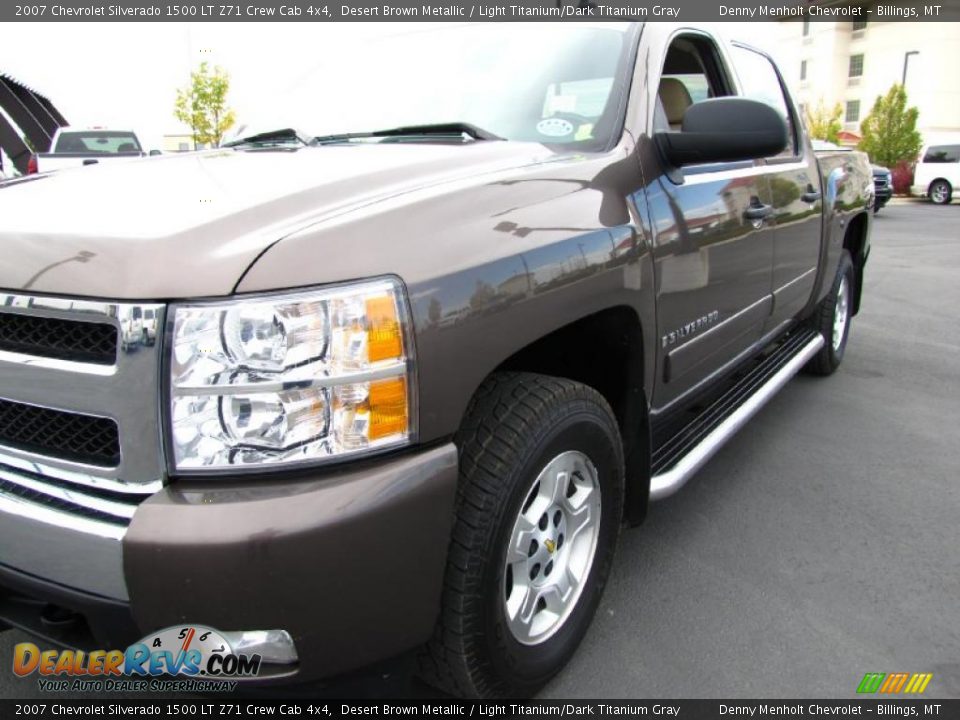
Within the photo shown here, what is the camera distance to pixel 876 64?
46469 mm

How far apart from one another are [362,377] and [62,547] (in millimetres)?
644

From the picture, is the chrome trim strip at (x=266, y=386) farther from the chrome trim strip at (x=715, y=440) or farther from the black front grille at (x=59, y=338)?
the chrome trim strip at (x=715, y=440)

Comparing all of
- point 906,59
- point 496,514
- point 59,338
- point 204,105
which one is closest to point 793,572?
point 496,514

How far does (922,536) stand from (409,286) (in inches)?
98.5

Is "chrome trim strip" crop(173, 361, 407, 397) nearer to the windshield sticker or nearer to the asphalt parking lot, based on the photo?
the asphalt parking lot

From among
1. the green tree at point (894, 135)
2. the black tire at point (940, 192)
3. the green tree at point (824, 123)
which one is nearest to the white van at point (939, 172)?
the black tire at point (940, 192)

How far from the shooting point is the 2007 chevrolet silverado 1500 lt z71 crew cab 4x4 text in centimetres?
135

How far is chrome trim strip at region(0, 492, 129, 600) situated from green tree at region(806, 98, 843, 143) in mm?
38392

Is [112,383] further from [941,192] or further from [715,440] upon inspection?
[941,192]

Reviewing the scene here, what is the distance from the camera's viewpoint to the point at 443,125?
2346mm

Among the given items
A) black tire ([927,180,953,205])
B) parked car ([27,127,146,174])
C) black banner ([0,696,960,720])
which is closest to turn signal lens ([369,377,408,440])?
black banner ([0,696,960,720])

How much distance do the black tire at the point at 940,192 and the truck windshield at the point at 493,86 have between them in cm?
2723

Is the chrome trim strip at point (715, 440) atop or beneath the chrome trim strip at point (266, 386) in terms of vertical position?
beneath

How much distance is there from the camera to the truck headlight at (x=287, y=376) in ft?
4.43
